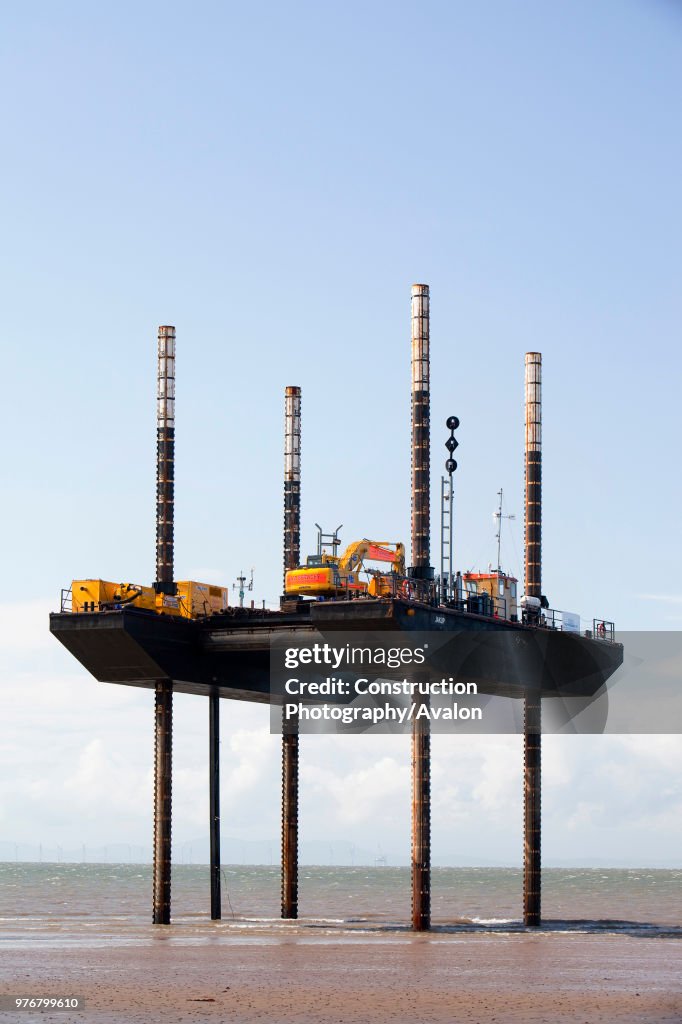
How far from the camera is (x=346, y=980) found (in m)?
50.4

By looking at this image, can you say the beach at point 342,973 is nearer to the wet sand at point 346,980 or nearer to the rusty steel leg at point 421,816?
the wet sand at point 346,980

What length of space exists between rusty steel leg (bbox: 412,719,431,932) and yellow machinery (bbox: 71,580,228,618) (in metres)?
11.1

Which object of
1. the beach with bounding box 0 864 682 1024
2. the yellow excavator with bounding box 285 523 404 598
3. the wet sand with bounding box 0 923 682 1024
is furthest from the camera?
the yellow excavator with bounding box 285 523 404 598

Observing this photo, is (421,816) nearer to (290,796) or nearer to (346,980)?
(290,796)

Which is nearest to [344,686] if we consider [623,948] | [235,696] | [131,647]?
[235,696]

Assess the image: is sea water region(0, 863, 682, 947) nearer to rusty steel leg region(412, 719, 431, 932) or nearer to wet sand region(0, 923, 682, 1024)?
rusty steel leg region(412, 719, 431, 932)

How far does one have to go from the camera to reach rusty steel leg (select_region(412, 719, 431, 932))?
77.2m

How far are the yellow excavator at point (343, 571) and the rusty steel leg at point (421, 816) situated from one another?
7.04 m

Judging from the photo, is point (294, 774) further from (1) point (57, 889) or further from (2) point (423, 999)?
(1) point (57, 889)

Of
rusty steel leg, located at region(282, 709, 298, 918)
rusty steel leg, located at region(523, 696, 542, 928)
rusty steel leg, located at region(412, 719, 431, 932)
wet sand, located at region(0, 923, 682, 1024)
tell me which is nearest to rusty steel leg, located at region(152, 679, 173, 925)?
rusty steel leg, located at region(282, 709, 298, 918)

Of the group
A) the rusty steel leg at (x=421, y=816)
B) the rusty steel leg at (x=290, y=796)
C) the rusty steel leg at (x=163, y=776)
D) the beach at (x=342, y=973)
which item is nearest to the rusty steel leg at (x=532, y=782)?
the beach at (x=342, y=973)

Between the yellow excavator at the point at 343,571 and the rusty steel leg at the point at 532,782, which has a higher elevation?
the yellow excavator at the point at 343,571

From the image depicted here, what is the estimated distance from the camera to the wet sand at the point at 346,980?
42375mm

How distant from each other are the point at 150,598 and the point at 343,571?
347 inches
